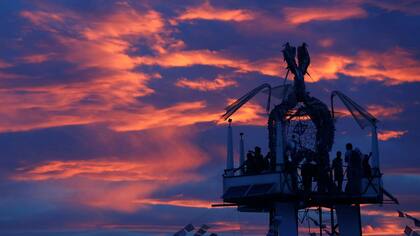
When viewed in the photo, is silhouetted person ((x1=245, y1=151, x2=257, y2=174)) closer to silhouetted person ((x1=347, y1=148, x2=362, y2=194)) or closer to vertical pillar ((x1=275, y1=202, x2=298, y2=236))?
vertical pillar ((x1=275, y1=202, x2=298, y2=236))

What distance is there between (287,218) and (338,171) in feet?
14.6

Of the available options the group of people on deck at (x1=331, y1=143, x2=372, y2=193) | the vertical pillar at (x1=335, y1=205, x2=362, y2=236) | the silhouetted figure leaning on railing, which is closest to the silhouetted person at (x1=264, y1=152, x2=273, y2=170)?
the group of people on deck at (x1=331, y1=143, x2=372, y2=193)

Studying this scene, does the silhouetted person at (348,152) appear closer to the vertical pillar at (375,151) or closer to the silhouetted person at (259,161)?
the vertical pillar at (375,151)

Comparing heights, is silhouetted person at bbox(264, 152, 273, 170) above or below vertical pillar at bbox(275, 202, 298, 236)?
above

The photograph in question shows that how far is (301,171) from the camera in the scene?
5734cm

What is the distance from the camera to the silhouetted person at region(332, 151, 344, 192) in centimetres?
5822

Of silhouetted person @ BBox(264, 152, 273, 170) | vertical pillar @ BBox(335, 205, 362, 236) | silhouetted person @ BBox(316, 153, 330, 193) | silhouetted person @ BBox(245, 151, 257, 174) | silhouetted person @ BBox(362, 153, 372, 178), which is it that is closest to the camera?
silhouetted person @ BBox(362, 153, 372, 178)

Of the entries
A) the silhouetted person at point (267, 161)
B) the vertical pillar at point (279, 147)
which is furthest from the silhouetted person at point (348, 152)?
the silhouetted person at point (267, 161)

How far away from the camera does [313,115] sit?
5847cm

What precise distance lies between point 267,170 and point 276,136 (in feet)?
7.17

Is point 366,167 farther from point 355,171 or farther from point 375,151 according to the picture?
point 375,151

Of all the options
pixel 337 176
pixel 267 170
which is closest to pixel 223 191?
pixel 267 170

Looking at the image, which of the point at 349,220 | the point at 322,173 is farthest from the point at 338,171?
the point at 349,220

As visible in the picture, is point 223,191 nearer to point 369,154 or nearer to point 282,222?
point 282,222
